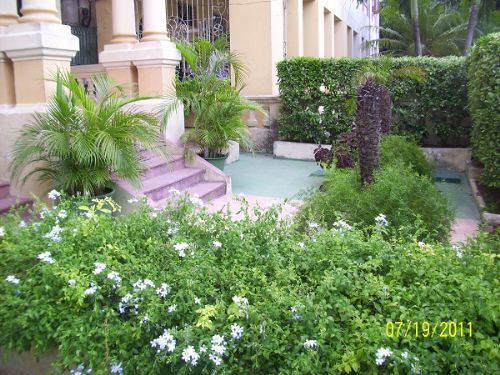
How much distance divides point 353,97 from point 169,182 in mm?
4022

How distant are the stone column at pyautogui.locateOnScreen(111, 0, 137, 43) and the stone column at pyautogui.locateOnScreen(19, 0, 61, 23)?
96.5 inches

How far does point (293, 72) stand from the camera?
387 inches

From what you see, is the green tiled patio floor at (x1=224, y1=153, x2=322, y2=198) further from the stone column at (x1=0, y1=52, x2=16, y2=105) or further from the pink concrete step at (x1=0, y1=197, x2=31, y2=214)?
the stone column at (x1=0, y1=52, x2=16, y2=105)

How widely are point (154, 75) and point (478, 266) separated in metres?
Answer: 5.99

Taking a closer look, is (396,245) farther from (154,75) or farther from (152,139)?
(154,75)

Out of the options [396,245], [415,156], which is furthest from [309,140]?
[396,245]

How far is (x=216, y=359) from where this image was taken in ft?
6.31

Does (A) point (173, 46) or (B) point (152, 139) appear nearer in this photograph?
(B) point (152, 139)

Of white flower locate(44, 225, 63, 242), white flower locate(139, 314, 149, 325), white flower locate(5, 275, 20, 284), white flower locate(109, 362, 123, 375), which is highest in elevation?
white flower locate(44, 225, 63, 242)

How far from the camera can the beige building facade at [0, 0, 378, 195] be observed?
5086 mm

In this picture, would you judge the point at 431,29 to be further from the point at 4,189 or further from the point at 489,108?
the point at 4,189

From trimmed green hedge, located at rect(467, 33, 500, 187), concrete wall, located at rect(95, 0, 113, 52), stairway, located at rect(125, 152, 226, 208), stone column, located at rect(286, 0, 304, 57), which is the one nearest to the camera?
trimmed green hedge, located at rect(467, 33, 500, 187)

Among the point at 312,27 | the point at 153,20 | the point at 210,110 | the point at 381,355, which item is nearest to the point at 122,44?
the point at 153,20

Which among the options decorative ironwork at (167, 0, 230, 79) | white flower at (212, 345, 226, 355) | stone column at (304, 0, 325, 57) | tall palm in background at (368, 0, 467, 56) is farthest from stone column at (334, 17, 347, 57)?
white flower at (212, 345, 226, 355)
